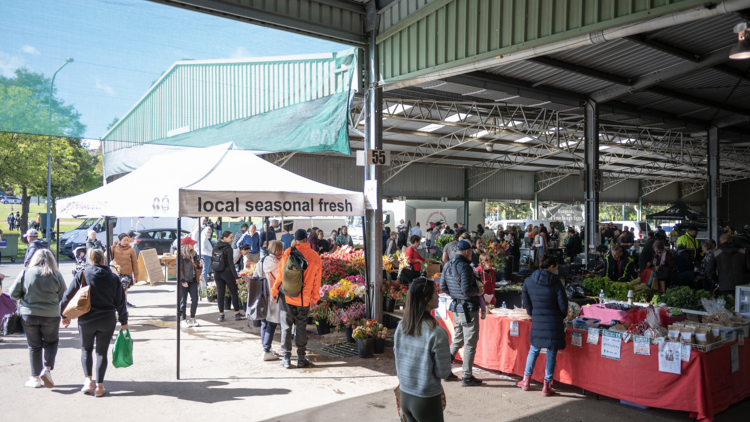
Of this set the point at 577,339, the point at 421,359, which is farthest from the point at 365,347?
the point at 421,359

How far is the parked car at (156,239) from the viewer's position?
18.7 m

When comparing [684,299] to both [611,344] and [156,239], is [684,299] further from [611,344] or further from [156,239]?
[156,239]

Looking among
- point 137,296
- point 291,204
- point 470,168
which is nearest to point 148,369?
point 291,204

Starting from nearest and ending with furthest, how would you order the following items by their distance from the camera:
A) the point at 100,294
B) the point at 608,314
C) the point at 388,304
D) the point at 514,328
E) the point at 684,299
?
the point at 100,294 < the point at 514,328 < the point at 608,314 < the point at 684,299 < the point at 388,304

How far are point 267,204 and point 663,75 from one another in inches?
445

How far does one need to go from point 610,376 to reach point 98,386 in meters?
5.43

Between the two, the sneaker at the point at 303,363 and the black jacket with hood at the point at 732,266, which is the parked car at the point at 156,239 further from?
the black jacket with hood at the point at 732,266

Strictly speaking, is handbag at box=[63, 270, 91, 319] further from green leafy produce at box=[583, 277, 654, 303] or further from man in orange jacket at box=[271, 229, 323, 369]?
green leafy produce at box=[583, 277, 654, 303]

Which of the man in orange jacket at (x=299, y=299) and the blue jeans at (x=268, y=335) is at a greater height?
the man in orange jacket at (x=299, y=299)

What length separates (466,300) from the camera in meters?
6.08

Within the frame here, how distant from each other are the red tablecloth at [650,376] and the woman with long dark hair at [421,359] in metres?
2.98

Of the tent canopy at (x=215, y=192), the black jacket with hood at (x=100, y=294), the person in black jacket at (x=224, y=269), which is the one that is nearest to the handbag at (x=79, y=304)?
the black jacket with hood at (x=100, y=294)

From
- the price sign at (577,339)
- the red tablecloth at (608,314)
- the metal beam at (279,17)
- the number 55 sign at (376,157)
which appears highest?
the metal beam at (279,17)

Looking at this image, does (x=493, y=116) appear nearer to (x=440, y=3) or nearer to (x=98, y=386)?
(x=440, y=3)
